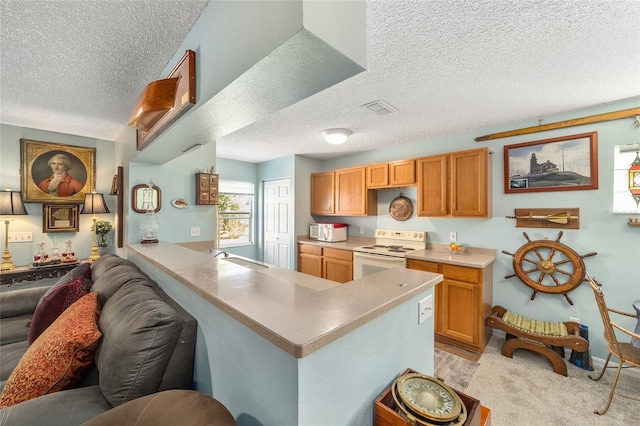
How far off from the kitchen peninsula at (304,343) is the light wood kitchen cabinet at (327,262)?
7.85 feet

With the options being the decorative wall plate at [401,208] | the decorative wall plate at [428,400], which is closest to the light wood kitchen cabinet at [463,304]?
the decorative wall plate at [401,208]

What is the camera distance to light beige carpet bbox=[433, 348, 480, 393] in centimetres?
217

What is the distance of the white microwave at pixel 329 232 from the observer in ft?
13.5

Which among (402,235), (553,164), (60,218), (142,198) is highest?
(553,164)

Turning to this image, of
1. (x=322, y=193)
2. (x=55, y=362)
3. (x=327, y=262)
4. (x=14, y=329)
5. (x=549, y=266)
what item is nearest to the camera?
(x=55, y=362)

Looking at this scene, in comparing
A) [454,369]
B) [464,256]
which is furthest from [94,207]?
[464,256]

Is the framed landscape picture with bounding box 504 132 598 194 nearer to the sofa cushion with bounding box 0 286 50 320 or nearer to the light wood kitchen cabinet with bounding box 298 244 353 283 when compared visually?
the light wood kitchen cabinet with bounding box 298 244 353 283

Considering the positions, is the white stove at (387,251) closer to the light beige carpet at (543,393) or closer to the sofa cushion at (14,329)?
the light beige carpet at (543,393)

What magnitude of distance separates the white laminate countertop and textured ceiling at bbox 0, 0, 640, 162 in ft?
2.82

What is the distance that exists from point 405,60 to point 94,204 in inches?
151

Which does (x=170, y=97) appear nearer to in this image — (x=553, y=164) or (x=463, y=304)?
(x=463, y=304)

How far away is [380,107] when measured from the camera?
2.40 metres

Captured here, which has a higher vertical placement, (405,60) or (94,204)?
(405,60)

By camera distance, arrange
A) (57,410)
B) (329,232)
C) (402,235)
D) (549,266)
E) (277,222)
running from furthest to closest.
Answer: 1. (277,222)
2. (329,232)
3. (402,235)
4. (549,266)
5. (57,410)
